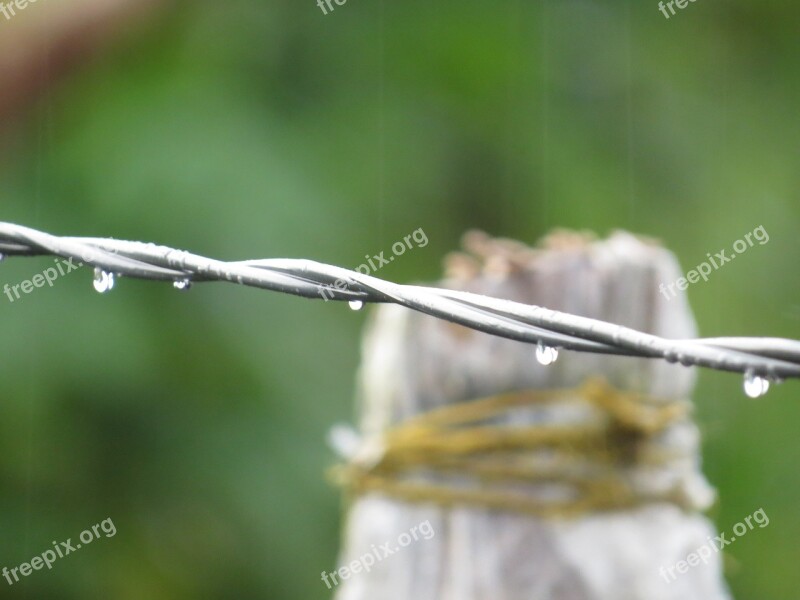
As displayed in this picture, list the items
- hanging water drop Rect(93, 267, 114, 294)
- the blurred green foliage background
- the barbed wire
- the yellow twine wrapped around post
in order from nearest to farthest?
the barbed wire, hanging water drop Rect(93, 267, 114, 294), the yellow twine wrapped around post, the blurred green foliage background

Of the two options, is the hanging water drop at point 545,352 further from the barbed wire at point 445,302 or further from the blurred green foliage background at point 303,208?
the blurred green foliage background at point 303,208

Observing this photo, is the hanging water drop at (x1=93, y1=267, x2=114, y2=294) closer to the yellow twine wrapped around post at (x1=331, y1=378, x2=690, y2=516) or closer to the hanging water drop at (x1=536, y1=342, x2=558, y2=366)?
the hanging water drop at (x1=536, y1=342, x2=558, y2=366)

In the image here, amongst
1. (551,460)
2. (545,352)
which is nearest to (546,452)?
(551,460)

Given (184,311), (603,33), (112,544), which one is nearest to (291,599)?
(112,544)

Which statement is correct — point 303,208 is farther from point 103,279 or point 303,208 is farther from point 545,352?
point 545,352

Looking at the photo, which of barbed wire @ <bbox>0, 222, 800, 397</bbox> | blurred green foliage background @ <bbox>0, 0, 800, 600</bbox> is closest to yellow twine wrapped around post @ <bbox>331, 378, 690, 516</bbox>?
barbed wire @ <bbox>0, 222, 800, 397</bbox>

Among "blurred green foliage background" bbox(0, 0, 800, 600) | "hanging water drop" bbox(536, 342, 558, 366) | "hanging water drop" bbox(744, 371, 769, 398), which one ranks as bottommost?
"hanging water drop" bbox(744, 371, 769, 398)
